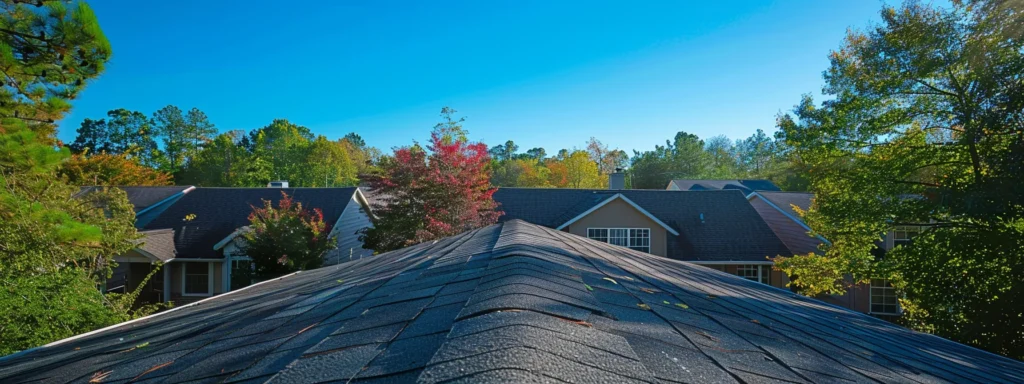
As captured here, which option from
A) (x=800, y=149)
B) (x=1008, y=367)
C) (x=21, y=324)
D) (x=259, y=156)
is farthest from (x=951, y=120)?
(x=259, y=156)

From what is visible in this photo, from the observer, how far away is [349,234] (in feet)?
79.3

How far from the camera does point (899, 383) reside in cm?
201

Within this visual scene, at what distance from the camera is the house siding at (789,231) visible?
2272 centimetres

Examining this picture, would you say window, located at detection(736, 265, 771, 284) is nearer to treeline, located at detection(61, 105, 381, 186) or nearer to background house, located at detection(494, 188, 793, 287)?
background house, located at detection(494, 188, 793, 287)

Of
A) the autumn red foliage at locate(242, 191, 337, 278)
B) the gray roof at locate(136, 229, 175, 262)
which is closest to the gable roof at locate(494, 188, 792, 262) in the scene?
the autumn red foliage at locate(242, 191, 337, 278)

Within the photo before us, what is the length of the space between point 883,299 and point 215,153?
196ft

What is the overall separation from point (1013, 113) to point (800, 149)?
5499mm

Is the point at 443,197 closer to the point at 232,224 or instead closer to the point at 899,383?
the point at 232,224

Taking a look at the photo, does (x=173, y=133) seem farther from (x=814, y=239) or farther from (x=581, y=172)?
(x=814, y=239)

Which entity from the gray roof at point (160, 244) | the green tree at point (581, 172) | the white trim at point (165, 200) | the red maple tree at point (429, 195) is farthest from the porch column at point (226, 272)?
the green tree at point (581, 172)

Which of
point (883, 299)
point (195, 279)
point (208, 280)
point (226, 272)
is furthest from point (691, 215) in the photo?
point (195, 279)

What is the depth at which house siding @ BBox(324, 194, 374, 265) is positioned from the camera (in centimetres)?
2250

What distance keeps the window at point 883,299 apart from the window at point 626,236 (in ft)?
29.2

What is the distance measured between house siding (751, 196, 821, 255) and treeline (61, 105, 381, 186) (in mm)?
36418
